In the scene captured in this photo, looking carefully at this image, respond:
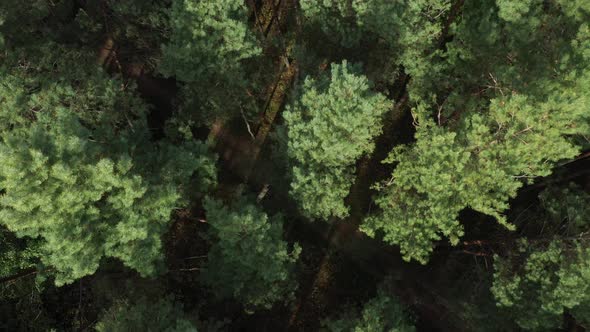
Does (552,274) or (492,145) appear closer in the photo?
(492,145)

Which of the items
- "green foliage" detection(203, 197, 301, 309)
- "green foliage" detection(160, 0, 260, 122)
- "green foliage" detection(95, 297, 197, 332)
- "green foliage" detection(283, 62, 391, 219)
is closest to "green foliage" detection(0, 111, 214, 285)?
"green foliage" detection(95, 297, 197, 332)

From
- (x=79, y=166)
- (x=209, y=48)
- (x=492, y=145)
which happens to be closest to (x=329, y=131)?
(x=209, y=48)

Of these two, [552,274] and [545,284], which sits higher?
[552,274]

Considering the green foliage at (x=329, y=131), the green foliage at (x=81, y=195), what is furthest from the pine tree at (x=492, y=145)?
the green foliage at (x=81, y=195)

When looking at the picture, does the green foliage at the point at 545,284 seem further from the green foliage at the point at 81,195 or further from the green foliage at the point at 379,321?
the green foliage at the point at 81,195

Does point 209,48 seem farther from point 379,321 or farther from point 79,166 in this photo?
point 379,321

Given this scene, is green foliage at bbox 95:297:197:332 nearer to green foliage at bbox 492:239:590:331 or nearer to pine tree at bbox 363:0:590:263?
pine tree at bbox 363:0:590:263

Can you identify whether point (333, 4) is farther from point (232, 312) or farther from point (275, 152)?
point (232, 312)
